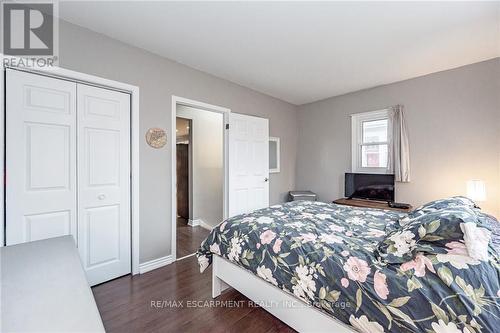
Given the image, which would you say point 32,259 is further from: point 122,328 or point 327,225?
point 327,225

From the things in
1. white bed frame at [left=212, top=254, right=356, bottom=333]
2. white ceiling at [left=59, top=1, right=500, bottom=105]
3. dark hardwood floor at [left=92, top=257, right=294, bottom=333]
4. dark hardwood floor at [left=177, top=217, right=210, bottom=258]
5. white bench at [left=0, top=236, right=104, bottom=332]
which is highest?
white ceiling at [left=59, top=1, right=500, bottom=105]

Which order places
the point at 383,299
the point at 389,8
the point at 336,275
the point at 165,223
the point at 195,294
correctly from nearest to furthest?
the point at 383,299
the point at 336,275
the point at 389,8
the point at 195,294
the point at 165,223

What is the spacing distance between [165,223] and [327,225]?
6.25 ft

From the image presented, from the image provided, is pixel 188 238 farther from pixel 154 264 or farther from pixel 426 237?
pixel 426 237

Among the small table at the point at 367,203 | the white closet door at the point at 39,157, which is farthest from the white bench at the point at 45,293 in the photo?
the small table at the point at 367,203

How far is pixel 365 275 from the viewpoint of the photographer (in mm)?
1150

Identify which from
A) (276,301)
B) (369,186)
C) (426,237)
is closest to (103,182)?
(276,301)

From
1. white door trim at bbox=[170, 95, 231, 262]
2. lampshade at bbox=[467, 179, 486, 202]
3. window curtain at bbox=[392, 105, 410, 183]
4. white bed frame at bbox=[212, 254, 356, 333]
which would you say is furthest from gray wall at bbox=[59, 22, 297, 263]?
lampshade at bbox=[467, 179, 486, 202]

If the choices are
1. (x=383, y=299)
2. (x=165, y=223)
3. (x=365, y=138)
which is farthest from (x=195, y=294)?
(x=365, y=138)

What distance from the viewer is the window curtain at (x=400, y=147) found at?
3.24m

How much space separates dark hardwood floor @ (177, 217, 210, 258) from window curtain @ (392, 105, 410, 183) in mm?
3227

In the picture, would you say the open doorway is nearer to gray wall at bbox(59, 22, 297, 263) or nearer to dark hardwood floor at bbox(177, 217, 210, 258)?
dark hardwood floor at bbox(177, 217, 210, 258)

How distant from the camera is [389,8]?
1807 millimetres

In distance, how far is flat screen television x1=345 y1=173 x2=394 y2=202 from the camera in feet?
10.9
